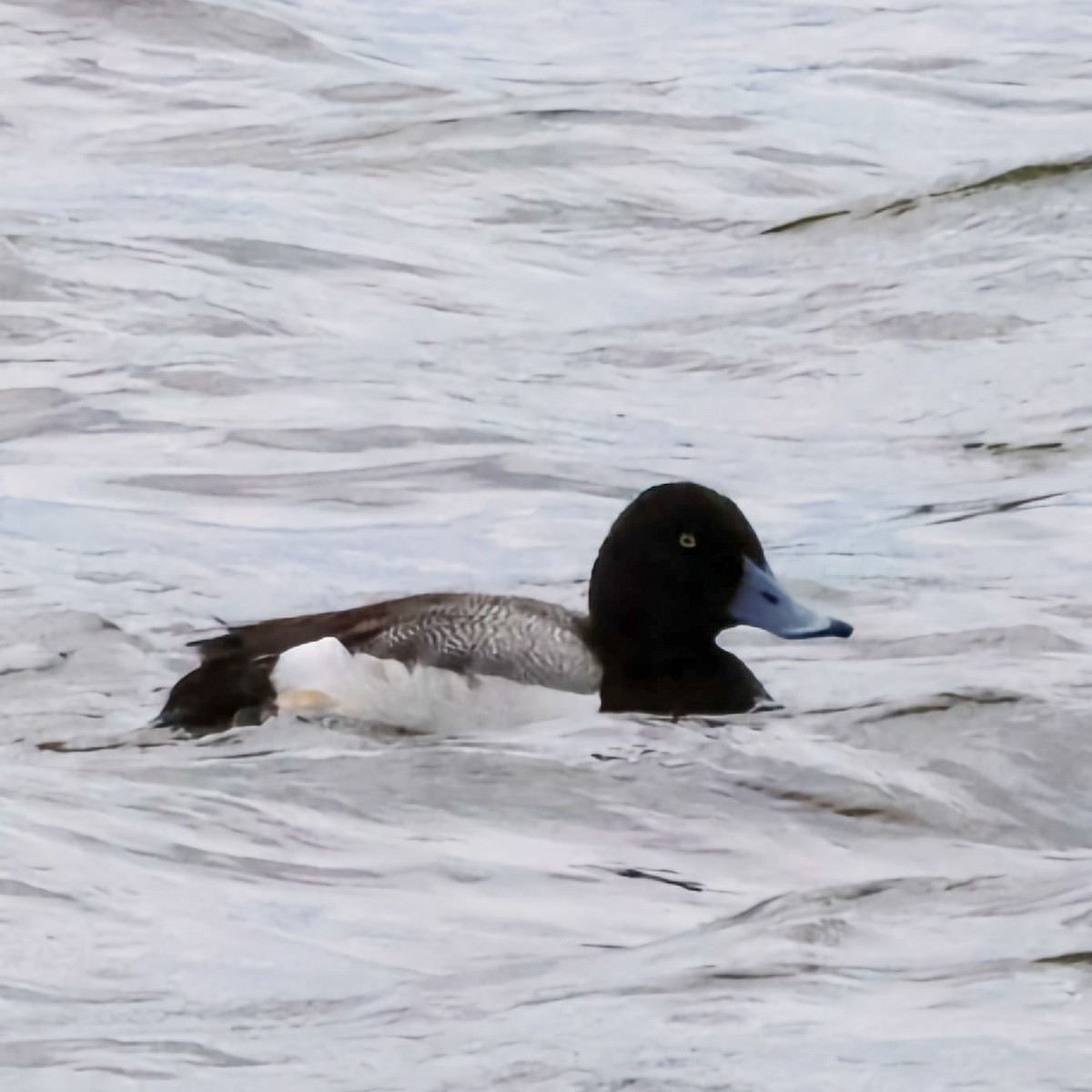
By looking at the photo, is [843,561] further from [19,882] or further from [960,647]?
[19,882]

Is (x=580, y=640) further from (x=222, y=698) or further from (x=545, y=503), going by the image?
(x=545, y=503)

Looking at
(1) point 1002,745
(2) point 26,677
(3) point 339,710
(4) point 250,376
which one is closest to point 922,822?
(1) point 1002,745

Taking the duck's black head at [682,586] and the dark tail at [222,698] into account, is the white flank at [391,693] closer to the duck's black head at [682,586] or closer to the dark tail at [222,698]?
the dark tail at [222,698]

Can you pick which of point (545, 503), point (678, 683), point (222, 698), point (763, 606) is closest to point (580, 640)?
point (678, 683)

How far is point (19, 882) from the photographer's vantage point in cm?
672

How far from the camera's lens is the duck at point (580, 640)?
8266 mm

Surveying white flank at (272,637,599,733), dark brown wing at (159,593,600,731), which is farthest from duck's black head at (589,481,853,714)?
white flank at (272,637,599,733)

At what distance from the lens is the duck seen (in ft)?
27.1

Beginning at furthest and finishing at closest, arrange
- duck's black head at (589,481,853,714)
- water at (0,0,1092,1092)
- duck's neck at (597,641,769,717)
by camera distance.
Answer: duck's black head at (589,481,853,714) < duck's neck at (597,641,769,717) < water at (0,0,1092,1092)

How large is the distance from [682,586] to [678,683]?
29 cm

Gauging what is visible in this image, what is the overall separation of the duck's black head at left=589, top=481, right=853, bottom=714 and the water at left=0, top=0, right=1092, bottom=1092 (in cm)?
27

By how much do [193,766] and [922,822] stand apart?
5.79 feet

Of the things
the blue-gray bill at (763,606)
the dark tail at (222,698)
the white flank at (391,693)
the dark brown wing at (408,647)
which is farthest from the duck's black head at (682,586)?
the dark tail at (222,698)

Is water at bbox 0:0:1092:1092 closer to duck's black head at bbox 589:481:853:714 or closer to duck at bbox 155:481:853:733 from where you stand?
duck at bbox 155:481:853:733
